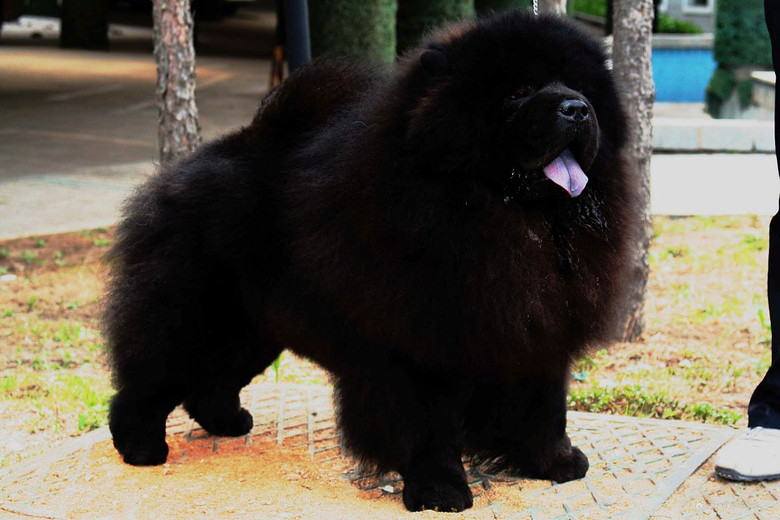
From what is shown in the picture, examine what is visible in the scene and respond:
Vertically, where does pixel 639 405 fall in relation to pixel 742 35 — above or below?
below

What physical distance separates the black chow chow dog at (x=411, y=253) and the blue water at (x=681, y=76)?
15509 mm

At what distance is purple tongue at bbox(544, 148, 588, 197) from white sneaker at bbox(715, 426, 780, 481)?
1111 millimetres

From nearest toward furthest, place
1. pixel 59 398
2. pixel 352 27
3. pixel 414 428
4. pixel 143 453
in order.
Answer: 1. pixel 414 428
2. pixel 143 453
3. pixel 59 398
4. pixel 352 27

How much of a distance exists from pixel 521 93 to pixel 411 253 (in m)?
0.57

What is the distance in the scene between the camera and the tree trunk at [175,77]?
5695 mm

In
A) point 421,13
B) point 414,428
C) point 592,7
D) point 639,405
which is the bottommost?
point 639,405

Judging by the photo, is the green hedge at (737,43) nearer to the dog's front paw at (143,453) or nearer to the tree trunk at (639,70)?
the tree trunk at (639,70)

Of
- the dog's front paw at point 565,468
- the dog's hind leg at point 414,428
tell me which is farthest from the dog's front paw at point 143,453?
the dog's front paw at point 565,468

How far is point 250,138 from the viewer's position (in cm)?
357

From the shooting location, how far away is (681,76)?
18234mm

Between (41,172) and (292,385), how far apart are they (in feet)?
20.5

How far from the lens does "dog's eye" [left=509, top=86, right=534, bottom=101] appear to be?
2916mm

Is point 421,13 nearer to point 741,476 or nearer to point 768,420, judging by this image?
point 768,420

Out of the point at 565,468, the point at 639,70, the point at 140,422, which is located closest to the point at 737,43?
the point at 639,70
